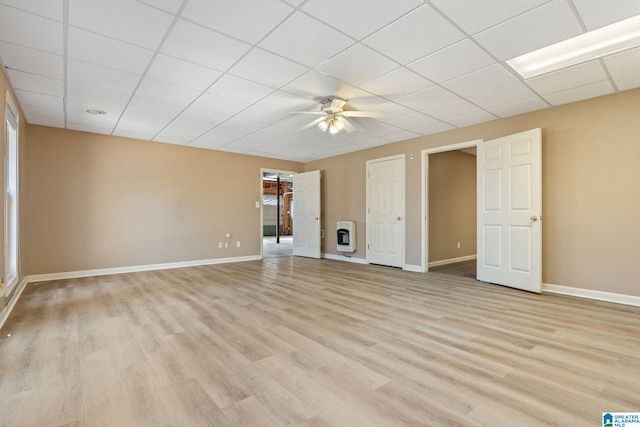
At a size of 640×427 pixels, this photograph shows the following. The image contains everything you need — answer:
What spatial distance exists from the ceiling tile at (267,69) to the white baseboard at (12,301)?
3.32 m

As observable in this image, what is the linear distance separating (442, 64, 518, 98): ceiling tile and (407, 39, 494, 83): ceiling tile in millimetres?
115

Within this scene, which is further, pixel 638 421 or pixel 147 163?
pixel 147 163

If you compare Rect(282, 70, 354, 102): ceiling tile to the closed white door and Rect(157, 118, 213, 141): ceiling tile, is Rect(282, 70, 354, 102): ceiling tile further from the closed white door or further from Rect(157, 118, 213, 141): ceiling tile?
the closed white door

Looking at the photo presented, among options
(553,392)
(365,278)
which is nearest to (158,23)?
(553,392)

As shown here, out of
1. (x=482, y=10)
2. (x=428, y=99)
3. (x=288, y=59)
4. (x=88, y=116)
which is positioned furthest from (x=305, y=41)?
(x=88, y=116)

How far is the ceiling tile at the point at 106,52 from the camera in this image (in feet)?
8.09

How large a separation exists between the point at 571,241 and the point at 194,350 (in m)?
4.63

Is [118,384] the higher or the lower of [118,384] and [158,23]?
the lower

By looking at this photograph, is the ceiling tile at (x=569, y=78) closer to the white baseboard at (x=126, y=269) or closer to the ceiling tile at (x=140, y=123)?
the ceiling tile at (x=140, y=123)

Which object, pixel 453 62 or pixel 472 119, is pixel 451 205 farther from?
pixel 453 62

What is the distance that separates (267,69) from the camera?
9.85ft

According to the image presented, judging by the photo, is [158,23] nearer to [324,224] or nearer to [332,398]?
[332,398]

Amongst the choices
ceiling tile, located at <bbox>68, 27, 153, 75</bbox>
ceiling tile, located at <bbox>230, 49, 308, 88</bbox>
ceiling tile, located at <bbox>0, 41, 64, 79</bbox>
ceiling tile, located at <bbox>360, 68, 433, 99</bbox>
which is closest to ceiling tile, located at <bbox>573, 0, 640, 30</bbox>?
ceiling tile, located at <bbox>360, 68, 433, 99</bbox>

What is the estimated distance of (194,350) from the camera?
2.28 metres
